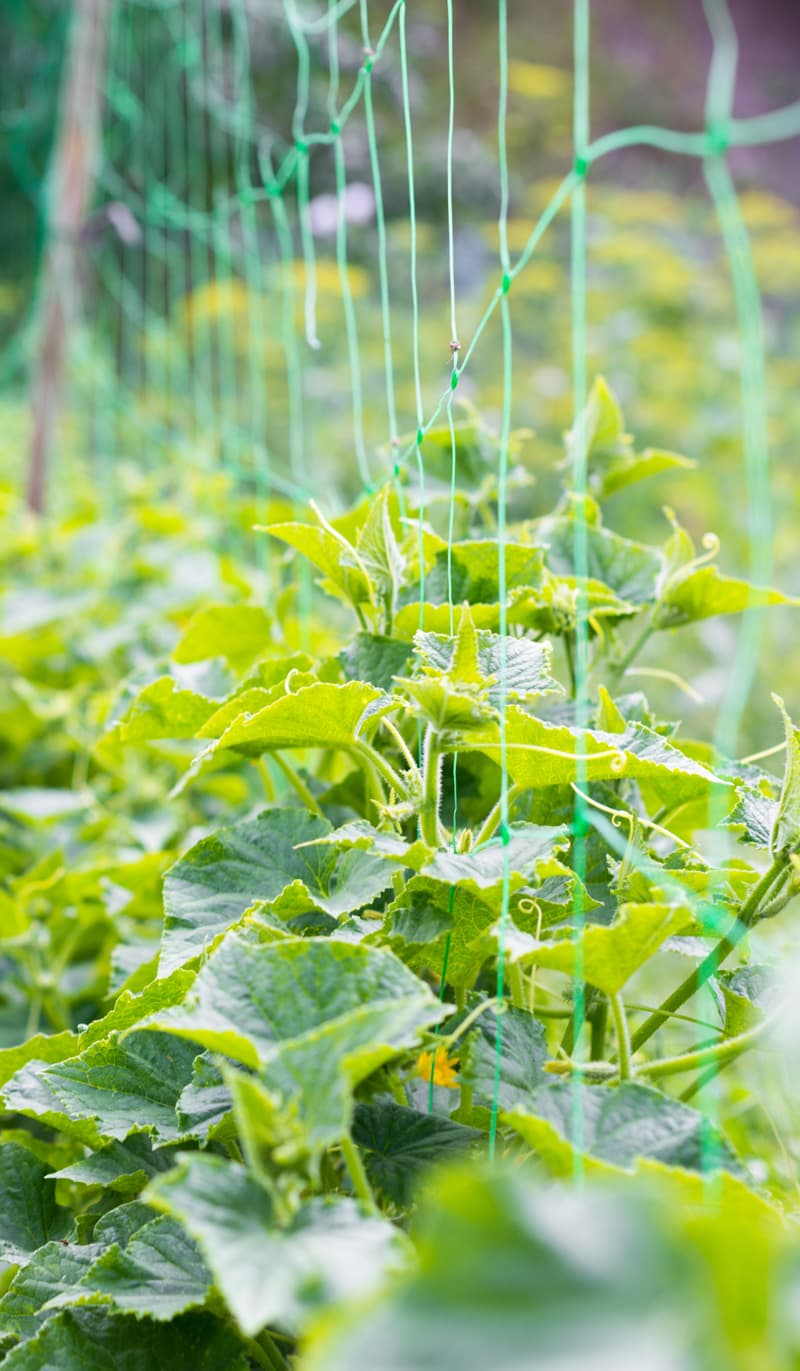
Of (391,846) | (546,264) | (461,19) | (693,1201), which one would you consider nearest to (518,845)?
(391,846)

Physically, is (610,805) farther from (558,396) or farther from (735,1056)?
(558,396)

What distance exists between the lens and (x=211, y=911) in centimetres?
75

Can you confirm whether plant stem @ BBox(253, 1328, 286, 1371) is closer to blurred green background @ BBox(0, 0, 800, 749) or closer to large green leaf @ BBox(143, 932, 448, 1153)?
large green leaf @ BBox(143, 932, 448, 1153)

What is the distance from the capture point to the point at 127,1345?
646 mm

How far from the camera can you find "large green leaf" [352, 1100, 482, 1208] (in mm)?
620

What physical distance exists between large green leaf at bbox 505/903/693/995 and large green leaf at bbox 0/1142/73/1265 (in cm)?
41

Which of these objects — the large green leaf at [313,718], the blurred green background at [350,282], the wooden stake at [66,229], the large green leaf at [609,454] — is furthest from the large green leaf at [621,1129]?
the wooden stake at [66,229]

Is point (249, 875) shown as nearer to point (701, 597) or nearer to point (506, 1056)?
point (506, 1056)

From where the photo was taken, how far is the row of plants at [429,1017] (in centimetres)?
33

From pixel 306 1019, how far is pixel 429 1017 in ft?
0.21

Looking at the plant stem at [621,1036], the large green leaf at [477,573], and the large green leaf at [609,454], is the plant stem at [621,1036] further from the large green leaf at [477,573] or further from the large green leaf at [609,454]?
the large green leaf at [609,454]

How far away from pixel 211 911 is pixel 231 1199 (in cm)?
28

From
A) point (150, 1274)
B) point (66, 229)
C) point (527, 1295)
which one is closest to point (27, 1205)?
point (150, 1274)

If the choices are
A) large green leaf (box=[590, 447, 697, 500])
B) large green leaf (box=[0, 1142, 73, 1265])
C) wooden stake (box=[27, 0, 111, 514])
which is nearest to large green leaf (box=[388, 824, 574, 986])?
large green leaf (box=[0, 1142, 73, 1265])
